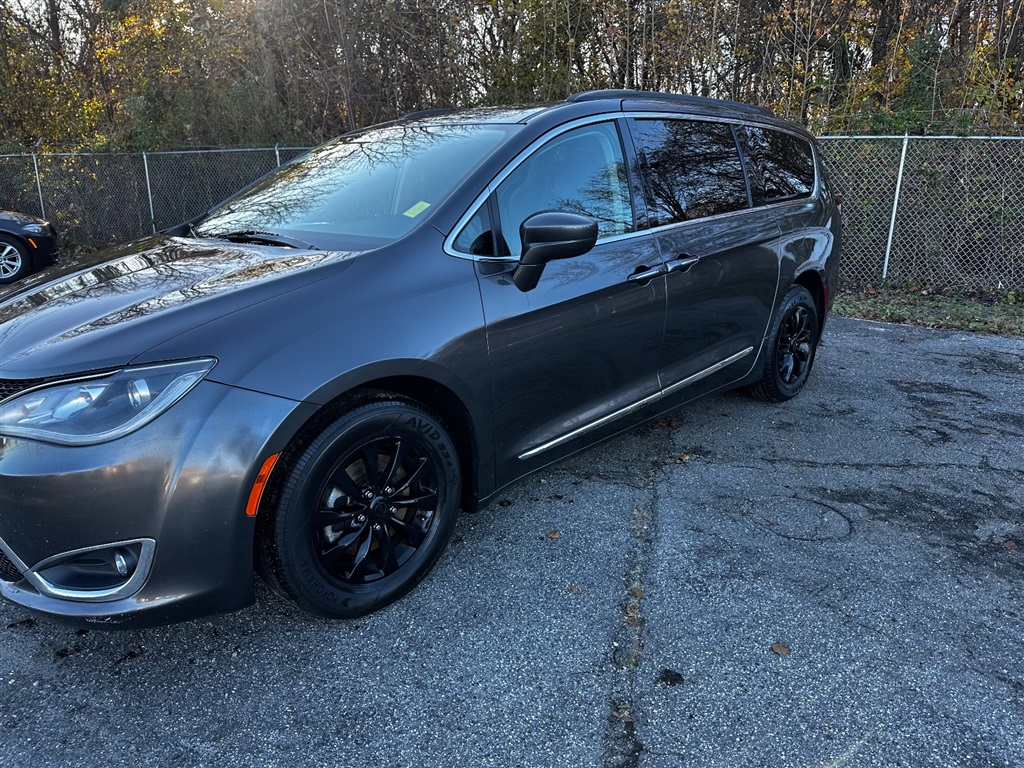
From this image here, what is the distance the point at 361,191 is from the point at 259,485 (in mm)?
1484

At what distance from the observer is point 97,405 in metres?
2.06

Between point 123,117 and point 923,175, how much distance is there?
39.3 ft

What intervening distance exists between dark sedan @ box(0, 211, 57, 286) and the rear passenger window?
28.7 feet

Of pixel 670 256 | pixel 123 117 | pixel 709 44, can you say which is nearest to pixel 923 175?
pixel 709 44

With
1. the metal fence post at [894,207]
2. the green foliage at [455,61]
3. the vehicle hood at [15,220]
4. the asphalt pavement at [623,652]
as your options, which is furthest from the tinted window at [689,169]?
the vehicle hood at [15,220]

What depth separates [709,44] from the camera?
1043 cm

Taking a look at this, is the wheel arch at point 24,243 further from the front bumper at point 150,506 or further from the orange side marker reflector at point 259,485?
the orange side marker reflector at point 259,485

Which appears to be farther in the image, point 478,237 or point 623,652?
point 478,237

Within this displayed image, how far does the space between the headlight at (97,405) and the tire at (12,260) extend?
28.2 feet

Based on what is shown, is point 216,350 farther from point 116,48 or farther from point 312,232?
point 116,48

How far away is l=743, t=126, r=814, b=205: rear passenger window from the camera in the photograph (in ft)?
14.0

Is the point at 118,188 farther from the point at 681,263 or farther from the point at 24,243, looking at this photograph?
the point at 681,263

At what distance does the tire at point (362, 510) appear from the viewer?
234 centimetres

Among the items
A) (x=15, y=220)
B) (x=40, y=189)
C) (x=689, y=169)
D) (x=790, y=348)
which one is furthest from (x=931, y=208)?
(x=40, y=189)
